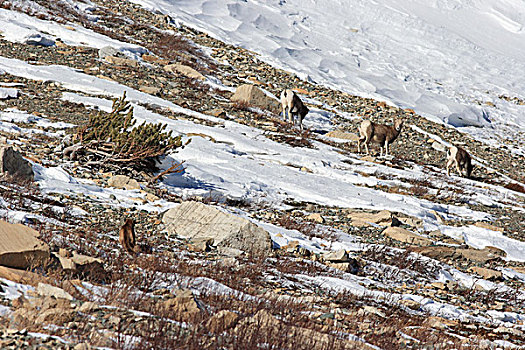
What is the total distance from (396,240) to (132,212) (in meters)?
Answer: 5.58

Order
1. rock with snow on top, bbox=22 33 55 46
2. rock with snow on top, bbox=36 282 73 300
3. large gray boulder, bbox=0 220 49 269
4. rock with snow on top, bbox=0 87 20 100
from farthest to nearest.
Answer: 1. rock with snow on top, bbox=22 33 55 46
2. rock with snow on top, bbox=0 87 20 100
3. large gray boulder, bbox=0 220 49 269
4. rock with snow on top, bbox=36 282 73 300

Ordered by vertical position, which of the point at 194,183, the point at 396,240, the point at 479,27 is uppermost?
the point at 479,27

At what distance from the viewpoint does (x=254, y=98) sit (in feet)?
77.5

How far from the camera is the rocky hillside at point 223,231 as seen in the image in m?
3.40

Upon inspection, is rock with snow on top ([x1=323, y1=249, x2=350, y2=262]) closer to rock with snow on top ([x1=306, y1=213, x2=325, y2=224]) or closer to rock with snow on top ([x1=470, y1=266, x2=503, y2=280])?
rock with snow on top ([x1=306, y1=213, x2=325, y2=224])

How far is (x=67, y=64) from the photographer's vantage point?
65.1 ft

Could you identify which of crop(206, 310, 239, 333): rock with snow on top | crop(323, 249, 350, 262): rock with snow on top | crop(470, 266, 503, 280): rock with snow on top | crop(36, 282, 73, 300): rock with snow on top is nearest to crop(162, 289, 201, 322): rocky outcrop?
crop(206, 310, 239, 333): rock with snow on top

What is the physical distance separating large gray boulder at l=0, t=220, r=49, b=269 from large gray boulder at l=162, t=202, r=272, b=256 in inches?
119

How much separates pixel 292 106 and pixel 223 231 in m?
15.6

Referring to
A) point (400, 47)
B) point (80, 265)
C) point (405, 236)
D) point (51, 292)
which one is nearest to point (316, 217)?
point (405, 236)

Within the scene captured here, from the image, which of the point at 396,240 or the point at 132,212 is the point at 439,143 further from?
the point at 132,212

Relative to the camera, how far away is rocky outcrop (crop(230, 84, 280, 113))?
76.6ft

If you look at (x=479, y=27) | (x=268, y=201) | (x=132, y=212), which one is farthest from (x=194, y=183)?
(x=479, y=27)

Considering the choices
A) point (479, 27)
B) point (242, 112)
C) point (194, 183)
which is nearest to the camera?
point (194, 183)
